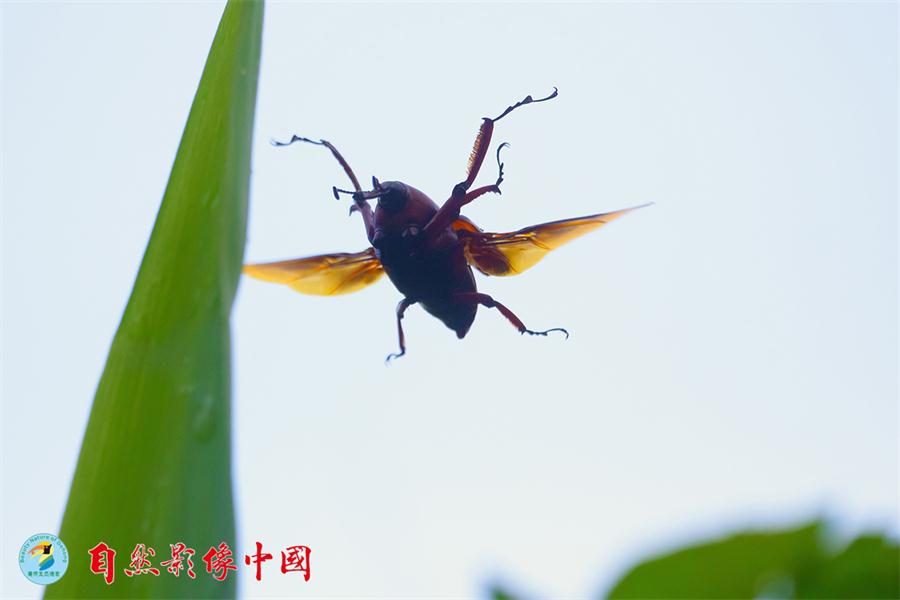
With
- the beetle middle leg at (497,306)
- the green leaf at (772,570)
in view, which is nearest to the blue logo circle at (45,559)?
the green leaf at (772,570)

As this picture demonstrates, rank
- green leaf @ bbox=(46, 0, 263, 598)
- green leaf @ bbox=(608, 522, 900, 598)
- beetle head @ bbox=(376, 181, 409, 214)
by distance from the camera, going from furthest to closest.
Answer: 1. beetle head @ bbox=(376, 181, 409, 214)
2. green leaf @ bbox=(46, 0, 263, 598)
3. green leaf @ bbox=(608, 522, 900, 598)

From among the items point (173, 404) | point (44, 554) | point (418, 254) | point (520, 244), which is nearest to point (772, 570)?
point (173, 404)

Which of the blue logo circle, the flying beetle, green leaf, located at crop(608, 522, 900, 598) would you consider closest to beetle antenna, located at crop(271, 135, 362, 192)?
the flying beetle

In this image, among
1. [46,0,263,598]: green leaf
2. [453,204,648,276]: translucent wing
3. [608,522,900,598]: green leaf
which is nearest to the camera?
[608,522,900,598]: green leaf

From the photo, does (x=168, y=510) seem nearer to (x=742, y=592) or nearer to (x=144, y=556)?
(x=144, y=556)

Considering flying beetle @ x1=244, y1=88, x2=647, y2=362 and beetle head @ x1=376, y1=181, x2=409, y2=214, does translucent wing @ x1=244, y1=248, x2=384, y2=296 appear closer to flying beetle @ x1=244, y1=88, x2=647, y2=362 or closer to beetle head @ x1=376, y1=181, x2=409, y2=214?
flying beetle @ x1=244, y1=88, x2=647, y2=362

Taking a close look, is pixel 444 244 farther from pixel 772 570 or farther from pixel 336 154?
pixel 772 570

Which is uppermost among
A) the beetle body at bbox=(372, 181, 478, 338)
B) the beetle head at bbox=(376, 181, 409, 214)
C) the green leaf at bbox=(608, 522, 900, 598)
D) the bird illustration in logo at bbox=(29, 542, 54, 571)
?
the beetle head at bbox=(376, 181, 409, 214)
